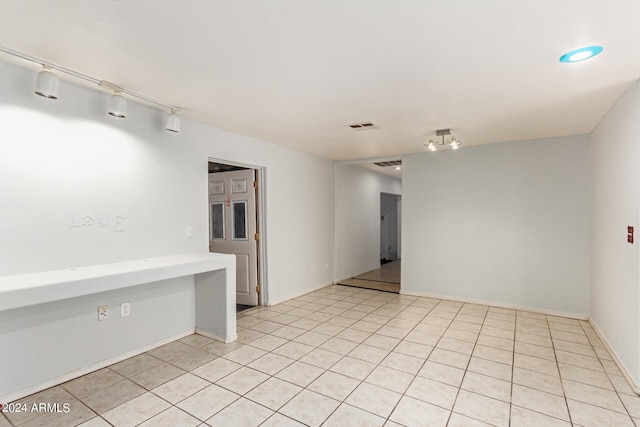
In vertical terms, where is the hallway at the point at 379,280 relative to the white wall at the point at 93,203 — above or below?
below

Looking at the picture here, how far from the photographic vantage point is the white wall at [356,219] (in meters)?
6.26

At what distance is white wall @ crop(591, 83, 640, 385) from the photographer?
8.17 feet

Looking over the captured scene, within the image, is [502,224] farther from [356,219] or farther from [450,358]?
[356,219]

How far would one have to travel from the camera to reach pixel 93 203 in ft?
8.91

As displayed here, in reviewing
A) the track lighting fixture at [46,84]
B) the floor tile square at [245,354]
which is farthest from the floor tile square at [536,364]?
the track lighting fixture at [46,84]

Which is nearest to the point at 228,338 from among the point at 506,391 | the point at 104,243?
the point at 104,243

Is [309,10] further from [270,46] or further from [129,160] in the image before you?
[129,160]

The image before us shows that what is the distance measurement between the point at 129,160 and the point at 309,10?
229 cm

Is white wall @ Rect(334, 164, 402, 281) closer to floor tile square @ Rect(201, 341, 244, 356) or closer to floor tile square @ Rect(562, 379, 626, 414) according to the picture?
floor tile square @ Rect(201, 341, 244, 356)

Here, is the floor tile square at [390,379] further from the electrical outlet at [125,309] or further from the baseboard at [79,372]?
the electrical outlet at [125,309]

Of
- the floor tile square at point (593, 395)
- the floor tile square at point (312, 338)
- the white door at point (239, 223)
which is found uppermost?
the white door at point (239, 223)

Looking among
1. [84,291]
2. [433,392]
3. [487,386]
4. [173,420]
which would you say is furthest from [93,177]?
[487,386]

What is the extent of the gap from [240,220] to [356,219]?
291 centimetres

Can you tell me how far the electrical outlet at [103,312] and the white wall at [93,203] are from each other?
0.14ft
